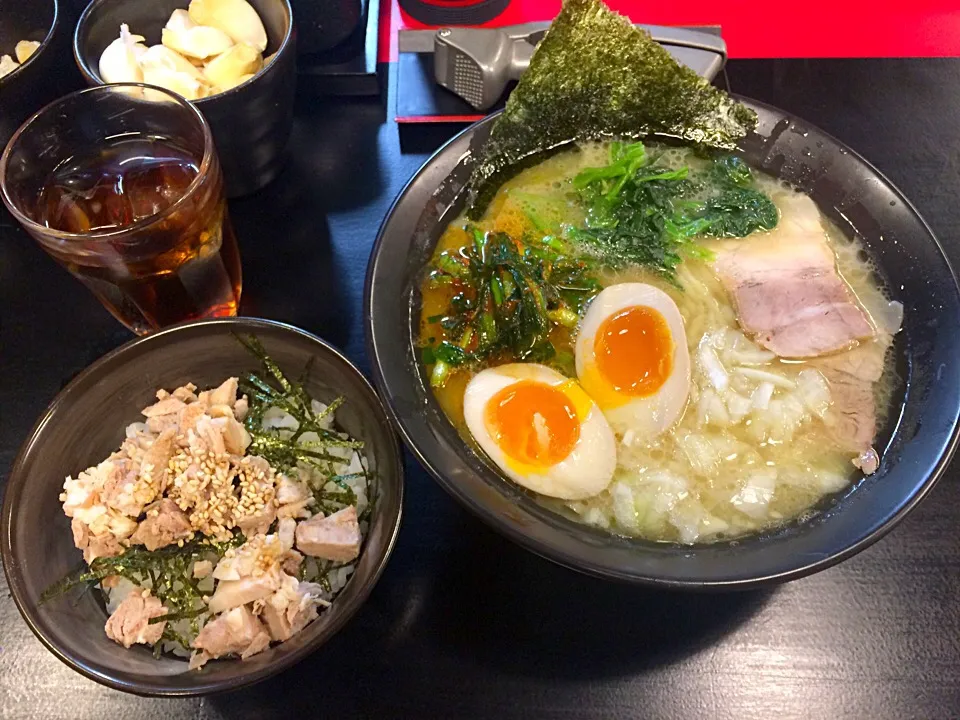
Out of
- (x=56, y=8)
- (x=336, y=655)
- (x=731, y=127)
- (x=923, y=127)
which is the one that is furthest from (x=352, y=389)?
(x=923, y=127)

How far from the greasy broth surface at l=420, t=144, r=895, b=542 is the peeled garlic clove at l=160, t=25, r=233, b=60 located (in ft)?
2.46

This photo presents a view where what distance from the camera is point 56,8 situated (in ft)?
5.64

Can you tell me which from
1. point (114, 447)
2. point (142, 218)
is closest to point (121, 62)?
point (142, 218)

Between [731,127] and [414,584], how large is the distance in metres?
1.36

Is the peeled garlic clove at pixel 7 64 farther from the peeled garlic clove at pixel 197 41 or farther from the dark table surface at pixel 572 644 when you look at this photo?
the dark table surface at pixel 572 644

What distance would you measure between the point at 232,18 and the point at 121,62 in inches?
11.7

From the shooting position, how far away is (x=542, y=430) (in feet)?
4.59

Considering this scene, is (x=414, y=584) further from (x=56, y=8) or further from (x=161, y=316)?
(x=56, y=8)

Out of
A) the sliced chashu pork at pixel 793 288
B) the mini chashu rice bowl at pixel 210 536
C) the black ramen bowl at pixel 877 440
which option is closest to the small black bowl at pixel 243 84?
the black ramen bowl at pixel 877 440

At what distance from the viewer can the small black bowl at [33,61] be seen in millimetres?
1552

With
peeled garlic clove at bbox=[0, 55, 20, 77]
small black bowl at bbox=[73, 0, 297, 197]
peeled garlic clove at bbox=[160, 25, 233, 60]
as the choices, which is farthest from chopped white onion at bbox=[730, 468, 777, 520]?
peeled garlic clove at bbox=[0, 55, 20, 77]

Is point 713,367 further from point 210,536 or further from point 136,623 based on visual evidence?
point 136,623

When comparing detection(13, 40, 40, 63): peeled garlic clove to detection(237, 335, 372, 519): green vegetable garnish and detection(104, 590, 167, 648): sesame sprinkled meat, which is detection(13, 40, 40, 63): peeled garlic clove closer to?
detection(237, 335, 372, 519): green vegetable garnish

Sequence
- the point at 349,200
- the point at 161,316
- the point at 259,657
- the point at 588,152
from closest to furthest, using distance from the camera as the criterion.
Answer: the point at 259,657 < the point at 161,316 < the point at 588,152 < the point at 349,200
